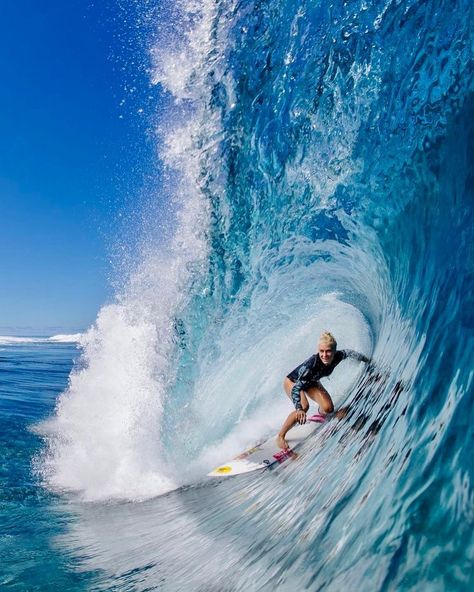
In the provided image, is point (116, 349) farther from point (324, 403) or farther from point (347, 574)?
point (347, 574)

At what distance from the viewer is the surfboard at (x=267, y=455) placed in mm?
6352

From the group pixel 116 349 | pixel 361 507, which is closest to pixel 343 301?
pixel 116 349

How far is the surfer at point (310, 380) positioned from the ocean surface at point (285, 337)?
43 centimetres

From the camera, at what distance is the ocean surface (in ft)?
8.61

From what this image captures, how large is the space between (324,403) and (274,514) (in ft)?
9.65

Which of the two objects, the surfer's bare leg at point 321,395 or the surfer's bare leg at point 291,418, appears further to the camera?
the surfer's bare leg at point 321,395

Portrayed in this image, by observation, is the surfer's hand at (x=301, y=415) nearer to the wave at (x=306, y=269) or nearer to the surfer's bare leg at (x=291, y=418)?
the surfer's bare leg at (x=291, y=418)

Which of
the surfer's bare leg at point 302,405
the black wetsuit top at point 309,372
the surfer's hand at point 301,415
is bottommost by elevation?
the surfer's hand at point 301,415

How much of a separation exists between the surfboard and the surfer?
0.73ft

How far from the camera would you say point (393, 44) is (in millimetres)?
4715

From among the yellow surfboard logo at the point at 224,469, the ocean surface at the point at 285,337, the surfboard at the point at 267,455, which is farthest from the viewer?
the yellow surfboard logo at the point at 224,469

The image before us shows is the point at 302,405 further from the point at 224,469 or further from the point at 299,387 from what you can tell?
the point at 224,469

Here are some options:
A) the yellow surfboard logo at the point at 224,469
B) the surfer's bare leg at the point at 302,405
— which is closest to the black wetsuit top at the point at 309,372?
the surfer's bare leg at the point at 302,405

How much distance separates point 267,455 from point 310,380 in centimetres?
138
